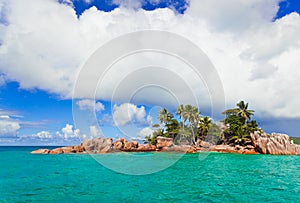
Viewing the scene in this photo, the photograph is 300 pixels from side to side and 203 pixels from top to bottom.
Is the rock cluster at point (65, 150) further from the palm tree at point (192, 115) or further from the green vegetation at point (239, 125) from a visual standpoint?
the green vegetation at point (239, 125)

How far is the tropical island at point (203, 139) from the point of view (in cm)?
6122

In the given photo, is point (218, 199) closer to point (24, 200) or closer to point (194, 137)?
point (24, 200)

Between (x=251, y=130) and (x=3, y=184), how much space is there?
6220 centimetres

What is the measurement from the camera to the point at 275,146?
6003 cm

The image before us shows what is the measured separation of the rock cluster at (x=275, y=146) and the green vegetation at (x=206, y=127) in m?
4.54

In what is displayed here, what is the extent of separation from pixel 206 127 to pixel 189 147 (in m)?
9.84

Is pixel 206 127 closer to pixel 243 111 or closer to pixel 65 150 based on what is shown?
pixel 243 111

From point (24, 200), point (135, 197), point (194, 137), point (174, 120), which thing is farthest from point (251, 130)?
point (24, 200)

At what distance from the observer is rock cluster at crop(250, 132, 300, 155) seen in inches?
2354

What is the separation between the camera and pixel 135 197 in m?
15.0

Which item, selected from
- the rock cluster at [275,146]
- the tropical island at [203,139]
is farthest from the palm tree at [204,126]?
the rock cluster at [275,146]

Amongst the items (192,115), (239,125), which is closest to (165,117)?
(192,115)

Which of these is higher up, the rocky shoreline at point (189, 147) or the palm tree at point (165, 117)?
the palm tree at point (165, 117)

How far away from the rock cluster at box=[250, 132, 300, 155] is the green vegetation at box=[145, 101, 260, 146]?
4545mm
